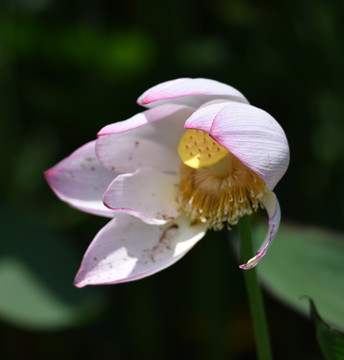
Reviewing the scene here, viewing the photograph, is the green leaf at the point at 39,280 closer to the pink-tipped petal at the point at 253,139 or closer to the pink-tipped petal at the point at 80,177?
the pink-tipped petal at the point at 80,177

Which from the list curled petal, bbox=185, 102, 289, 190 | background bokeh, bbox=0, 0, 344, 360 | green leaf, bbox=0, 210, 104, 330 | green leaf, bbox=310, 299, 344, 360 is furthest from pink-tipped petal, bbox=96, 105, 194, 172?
background bokeh, bbox=0, 0, 344, 360

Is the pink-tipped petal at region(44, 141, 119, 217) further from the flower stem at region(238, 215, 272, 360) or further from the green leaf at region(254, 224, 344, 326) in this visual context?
the green leaf at region(254, 224, 344, 326)

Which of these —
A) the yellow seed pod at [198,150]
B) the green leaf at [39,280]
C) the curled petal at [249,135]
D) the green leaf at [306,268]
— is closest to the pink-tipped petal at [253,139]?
the curled petal at [249,135]

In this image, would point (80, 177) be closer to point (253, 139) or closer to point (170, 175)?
point (170, 175)

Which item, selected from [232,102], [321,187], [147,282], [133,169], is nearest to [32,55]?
[147,282]

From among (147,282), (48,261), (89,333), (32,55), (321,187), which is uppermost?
(32,55)

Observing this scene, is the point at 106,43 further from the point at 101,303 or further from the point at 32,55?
the point at 101,303
